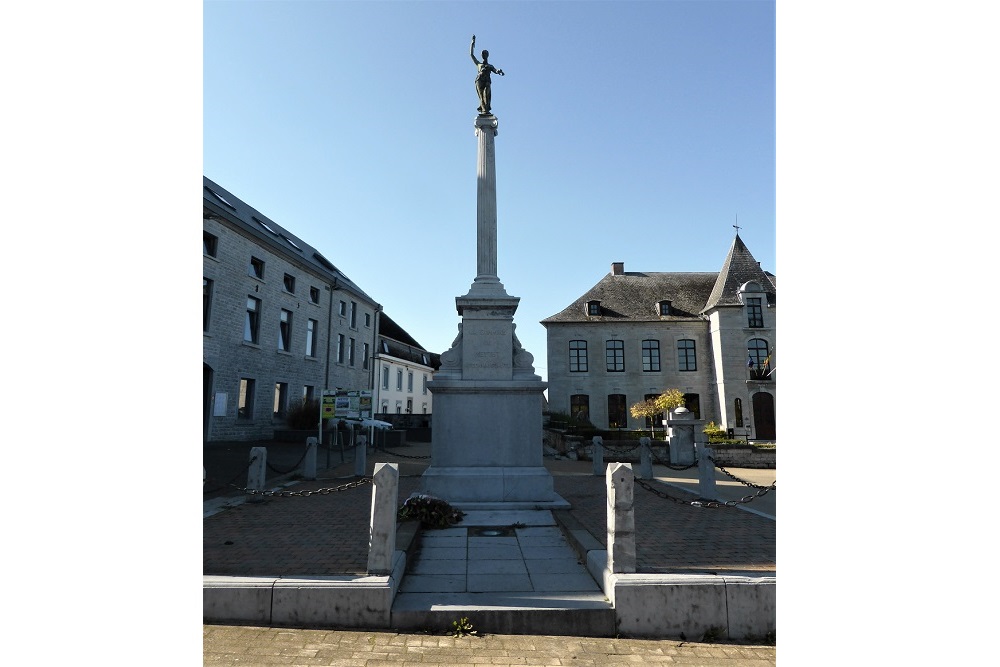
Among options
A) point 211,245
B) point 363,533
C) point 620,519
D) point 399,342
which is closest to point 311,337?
point 211,245

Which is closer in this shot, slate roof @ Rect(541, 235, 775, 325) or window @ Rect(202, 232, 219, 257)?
window @ Rect(202, 232, 219, 257)

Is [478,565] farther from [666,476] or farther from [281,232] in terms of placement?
[281,232]

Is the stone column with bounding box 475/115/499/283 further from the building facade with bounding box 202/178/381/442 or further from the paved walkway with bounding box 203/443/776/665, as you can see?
the building facade with bounding box 202/178/381/442

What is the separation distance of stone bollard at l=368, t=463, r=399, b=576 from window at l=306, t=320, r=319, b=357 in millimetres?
23645

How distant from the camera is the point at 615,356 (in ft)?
105

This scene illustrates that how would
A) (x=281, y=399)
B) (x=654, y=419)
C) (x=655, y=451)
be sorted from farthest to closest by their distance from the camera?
(x=654, y=419) → (x=281, y=399) → (x=655, y=451)

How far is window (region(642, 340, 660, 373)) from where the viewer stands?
105ft

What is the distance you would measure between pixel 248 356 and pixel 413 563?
19.0 metres

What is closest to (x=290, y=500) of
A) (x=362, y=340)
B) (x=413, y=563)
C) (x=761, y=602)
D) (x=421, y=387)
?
(x=413, y=563)

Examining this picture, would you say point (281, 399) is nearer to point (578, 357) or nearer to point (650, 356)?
point (578, 357)

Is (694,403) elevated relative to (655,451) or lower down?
elevated

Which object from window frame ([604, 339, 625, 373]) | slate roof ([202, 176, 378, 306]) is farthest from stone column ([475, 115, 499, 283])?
window frame ([604, 339, 625, 373])

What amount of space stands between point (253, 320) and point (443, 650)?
Result: 72.2 feet

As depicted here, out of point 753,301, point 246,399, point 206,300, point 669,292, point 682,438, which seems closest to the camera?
point 682,438
